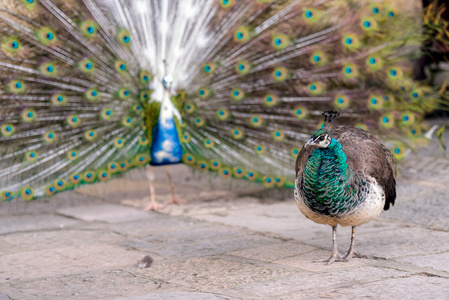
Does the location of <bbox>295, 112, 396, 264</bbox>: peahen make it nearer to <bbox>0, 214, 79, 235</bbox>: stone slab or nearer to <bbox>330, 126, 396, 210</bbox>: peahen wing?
<bbox>330, 126, 396, 210</bbox>: peahen wing

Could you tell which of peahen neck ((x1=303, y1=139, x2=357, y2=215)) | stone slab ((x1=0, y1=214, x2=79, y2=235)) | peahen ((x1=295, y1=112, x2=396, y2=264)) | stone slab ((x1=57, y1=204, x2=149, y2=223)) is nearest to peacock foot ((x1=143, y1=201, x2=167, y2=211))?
stone slab ((x1=57, y1=204, x2=149, y2=223))

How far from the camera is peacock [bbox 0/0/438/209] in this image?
18.3 feet

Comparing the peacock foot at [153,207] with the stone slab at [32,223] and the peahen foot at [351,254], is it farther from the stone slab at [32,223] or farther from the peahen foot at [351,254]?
the peahen foot at [351,254]

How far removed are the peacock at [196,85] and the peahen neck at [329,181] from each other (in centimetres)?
209

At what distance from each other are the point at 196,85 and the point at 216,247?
1865 mm

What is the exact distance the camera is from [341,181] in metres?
3.61

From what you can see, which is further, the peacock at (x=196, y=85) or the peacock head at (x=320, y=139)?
→ the peacock at (x=196, y=85)

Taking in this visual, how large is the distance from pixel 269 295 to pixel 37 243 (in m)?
2.02

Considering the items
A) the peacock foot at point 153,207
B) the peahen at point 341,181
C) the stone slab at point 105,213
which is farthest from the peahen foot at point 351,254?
the peacock foot at point 153,207

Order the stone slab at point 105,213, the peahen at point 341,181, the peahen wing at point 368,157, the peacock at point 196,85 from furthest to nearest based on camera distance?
the peacock at point 196,85 → the stone slab at point 105,213 → the peahen wing at point 368,157 → the peahen at point 341,181

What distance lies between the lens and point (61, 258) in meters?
4.32

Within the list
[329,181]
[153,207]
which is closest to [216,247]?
[329,181]

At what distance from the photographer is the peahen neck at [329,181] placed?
3592 millimetres

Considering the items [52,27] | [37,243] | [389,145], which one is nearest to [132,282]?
[37,243]
